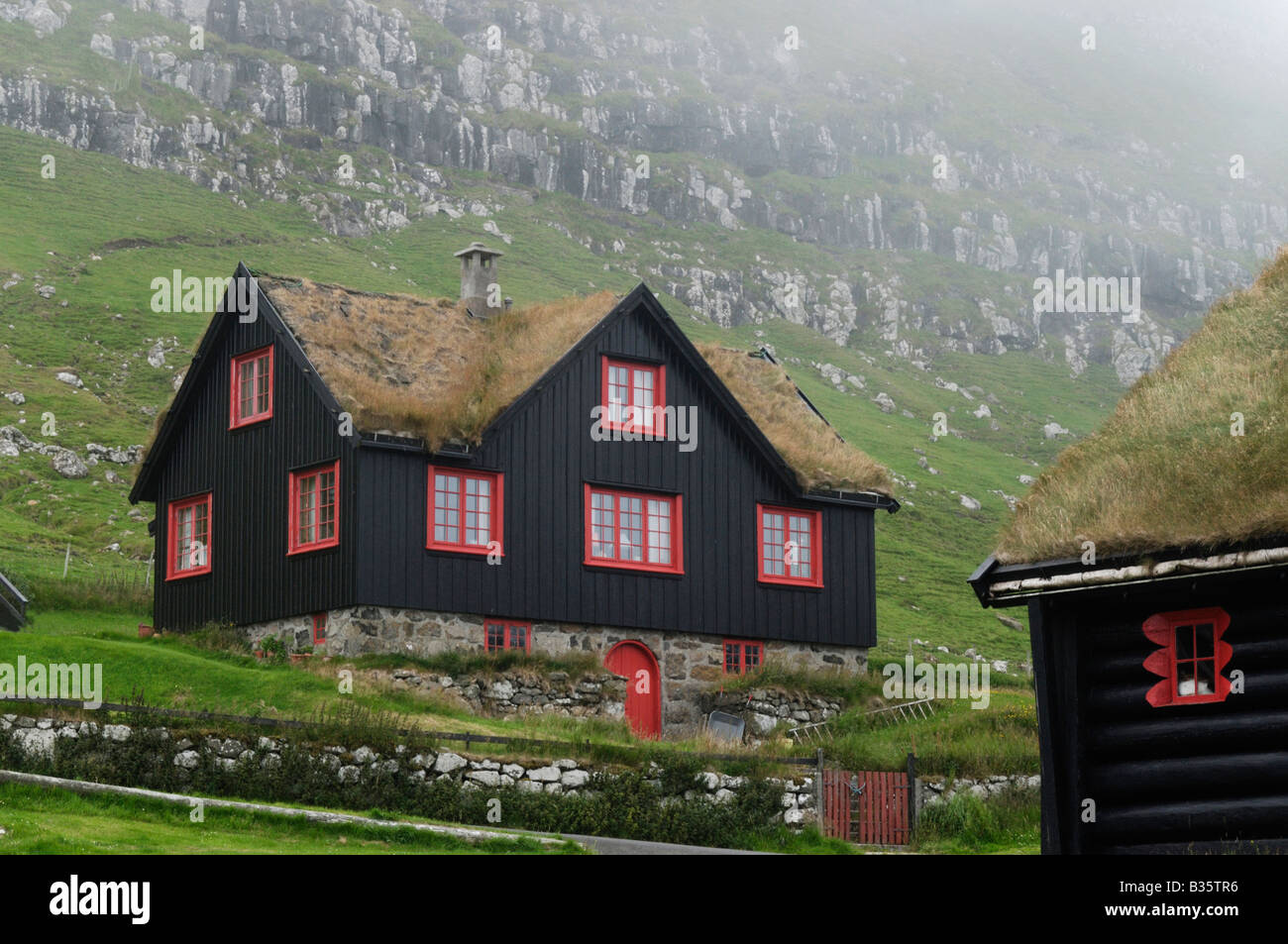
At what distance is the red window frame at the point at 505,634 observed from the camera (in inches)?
1382

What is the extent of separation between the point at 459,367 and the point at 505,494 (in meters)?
4.00

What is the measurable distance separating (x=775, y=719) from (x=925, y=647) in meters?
31.8

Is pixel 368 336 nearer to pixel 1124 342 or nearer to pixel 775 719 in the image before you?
pixel 775 719

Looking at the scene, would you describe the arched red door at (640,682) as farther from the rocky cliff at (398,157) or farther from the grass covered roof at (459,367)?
the rocky cliff at (398,157)

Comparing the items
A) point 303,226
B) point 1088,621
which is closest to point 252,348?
point 1088,621

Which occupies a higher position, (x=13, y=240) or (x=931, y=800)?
(x=13, y=240)

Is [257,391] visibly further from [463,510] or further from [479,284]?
[479,284]

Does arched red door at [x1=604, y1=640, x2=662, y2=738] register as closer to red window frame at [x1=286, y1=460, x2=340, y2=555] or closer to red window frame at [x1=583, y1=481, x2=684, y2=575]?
red window frame at [x1=583, y1=481, x2=684, y2=575]

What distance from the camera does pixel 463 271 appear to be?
4219 centimetres

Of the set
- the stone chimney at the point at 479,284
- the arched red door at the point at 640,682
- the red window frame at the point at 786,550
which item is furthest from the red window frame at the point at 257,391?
the red window frame at the point at 786,550

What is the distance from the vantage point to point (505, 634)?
116 ft

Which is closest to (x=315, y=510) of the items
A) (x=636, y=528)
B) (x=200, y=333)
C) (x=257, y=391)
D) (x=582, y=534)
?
(x=257, y=391)

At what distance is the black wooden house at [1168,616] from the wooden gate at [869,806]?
942cm

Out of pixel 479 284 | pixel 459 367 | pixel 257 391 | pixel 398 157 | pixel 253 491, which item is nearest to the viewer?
pixel 253 491
